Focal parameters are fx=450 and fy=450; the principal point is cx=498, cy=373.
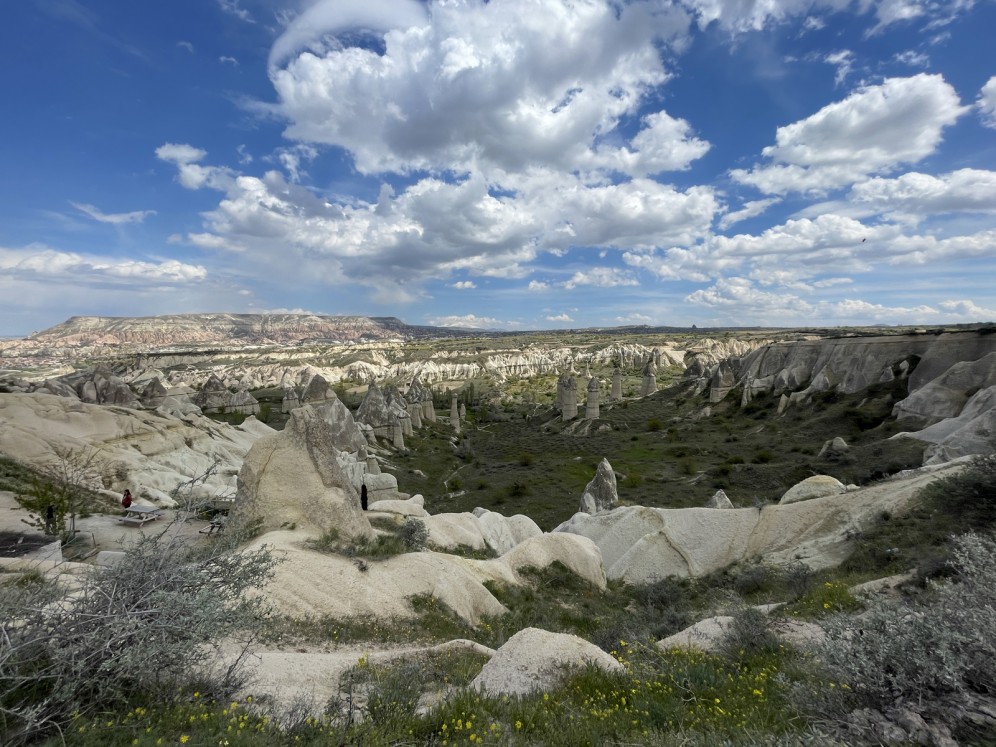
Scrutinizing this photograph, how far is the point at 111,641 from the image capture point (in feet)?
12.9

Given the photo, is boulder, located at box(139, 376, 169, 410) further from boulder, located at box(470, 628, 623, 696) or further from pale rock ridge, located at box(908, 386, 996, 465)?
pale rock ridge, located at box(908, 386, 996, 465)

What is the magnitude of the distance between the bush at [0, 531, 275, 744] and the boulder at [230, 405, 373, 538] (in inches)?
238

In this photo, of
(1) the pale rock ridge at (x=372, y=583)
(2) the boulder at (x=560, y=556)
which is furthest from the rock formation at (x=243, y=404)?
(1) the pale rock ridge at (x=372, y=583)

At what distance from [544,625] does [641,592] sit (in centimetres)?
440

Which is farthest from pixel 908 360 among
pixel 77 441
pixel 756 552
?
pixel 77 441

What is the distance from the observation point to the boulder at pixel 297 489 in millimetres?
11141

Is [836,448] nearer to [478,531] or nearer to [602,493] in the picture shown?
[602,493]

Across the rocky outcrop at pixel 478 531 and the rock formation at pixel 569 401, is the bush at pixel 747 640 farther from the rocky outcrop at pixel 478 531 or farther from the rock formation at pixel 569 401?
the rock formation at pixel 569 401

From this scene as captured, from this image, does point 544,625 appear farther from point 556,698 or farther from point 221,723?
point 221,723

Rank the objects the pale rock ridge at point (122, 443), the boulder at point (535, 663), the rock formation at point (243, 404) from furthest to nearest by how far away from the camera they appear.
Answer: the rock formation at point (243, 404)
the pale rock ridge at point (122, 443)
the boulder at point (535, 663)

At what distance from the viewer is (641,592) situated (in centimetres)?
1310

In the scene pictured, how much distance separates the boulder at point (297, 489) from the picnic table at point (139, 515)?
18.9 feet

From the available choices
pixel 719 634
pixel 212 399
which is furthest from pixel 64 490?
pixel 212 399

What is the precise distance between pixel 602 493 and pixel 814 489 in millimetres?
9938
